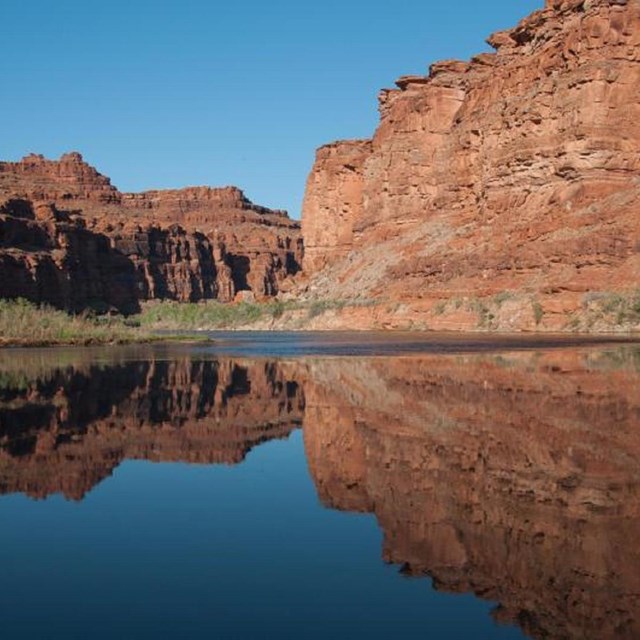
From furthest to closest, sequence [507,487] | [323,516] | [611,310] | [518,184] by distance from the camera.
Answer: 1. [518,184]
2. [611,310]
3. [507,487]
4. [323,516]

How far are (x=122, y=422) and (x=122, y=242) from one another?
133834 millimetres

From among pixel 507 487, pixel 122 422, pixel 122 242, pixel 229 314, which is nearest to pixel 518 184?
pixel 229 314

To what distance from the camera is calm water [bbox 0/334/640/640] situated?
5105 millimetres

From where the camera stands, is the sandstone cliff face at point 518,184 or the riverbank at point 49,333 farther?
the sandstone cliff face at point 518,184

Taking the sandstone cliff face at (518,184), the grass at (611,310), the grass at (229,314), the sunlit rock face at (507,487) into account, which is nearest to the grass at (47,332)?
the sandstone cliff face at (518,184)

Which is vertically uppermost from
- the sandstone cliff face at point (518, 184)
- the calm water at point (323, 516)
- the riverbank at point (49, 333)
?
the sandstone cliff face at point (518, 184)

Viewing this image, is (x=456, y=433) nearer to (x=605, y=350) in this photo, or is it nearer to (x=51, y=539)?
(x=51, y=539)

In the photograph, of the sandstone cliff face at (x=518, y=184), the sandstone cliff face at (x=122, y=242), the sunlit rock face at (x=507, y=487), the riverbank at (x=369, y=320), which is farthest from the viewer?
the sandstone cliff face at (x=122, y=242)

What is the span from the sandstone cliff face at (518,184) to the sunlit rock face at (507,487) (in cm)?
3527

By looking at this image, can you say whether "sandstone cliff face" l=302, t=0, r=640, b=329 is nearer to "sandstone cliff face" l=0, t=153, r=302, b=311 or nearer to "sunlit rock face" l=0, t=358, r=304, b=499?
"sunlit rock face" l=0, t=358, r=304, b=499

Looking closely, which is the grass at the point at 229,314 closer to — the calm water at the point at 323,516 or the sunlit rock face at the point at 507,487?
the sunlit rock face at the point at 507,487

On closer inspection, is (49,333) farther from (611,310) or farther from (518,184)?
(518,184)

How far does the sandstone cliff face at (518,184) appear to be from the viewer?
2082 inches

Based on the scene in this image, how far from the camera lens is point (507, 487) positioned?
8.23 meters
